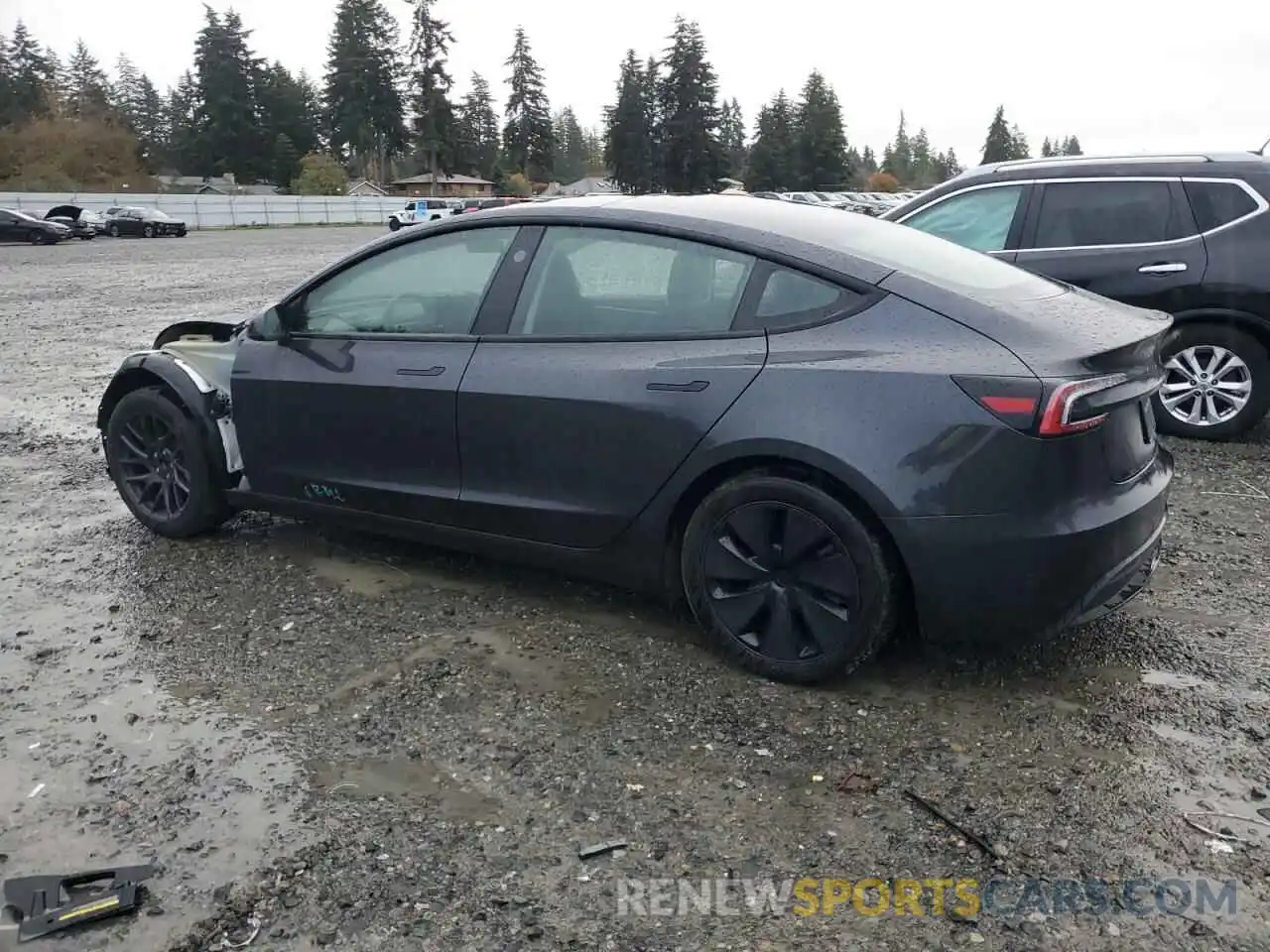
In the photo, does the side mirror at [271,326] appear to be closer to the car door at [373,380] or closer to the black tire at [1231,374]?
the car door at [373,380]

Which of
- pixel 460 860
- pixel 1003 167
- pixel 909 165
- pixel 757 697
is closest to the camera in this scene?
pixel 460 860

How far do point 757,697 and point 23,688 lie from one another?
256cm

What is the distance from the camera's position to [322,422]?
4531mm

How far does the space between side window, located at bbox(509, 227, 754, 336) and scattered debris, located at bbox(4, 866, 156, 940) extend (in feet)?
7.42

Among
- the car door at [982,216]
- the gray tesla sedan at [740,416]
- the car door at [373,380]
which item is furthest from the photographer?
the car door at [982,216]

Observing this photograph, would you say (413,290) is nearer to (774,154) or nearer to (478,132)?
(774,154)

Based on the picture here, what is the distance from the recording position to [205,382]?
16.3 ft

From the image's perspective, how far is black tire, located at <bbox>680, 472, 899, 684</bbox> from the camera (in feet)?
11.1

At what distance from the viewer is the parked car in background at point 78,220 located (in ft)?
128

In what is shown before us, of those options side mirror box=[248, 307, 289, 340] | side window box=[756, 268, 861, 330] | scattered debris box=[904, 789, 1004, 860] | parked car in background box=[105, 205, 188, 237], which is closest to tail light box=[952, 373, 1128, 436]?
side window box=[756, 268, 861, 330]

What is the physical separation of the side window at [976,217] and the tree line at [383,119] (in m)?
74.0

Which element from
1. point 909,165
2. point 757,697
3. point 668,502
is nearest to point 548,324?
point 668,502

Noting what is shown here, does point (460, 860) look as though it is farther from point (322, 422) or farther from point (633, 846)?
point (322, 422)

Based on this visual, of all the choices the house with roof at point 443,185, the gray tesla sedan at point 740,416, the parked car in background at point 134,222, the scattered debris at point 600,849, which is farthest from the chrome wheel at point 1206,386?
the house with roof at point 443,185
